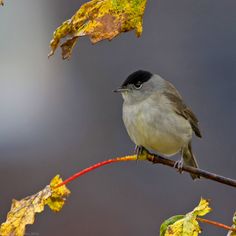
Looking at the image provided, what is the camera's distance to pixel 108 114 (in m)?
11.5

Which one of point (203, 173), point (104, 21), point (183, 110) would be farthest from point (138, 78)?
point (104, 21)

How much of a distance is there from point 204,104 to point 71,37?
29.3 feet

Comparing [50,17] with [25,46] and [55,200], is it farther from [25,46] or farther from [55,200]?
[55,200]

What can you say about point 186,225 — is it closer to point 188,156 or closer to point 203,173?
point 203,173

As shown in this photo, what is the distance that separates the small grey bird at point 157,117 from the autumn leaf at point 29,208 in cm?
188

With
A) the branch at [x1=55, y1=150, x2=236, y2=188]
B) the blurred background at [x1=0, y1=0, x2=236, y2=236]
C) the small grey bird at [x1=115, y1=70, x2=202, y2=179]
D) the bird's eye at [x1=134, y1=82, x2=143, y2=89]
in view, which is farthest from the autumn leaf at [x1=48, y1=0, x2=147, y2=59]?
the blurred background at [x1=0, y1=0, x2=236, y2=236]

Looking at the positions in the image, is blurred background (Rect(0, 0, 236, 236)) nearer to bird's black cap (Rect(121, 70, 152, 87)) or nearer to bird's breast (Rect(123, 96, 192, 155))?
bird's black cap (Rect(121, 70, 152, 87))

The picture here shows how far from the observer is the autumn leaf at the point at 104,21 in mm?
2172

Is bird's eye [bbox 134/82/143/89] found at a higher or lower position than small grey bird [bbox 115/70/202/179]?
higher

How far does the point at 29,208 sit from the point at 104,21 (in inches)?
22.6

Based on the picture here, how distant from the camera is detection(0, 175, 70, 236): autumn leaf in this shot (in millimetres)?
2289

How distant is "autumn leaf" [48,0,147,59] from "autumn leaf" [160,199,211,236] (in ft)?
1.82

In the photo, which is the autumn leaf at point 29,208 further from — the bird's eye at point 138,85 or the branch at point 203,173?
the bird's eye at point 138,85

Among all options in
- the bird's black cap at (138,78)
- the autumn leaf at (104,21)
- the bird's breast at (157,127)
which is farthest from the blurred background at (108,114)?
the autumn leaf at (104,21)
